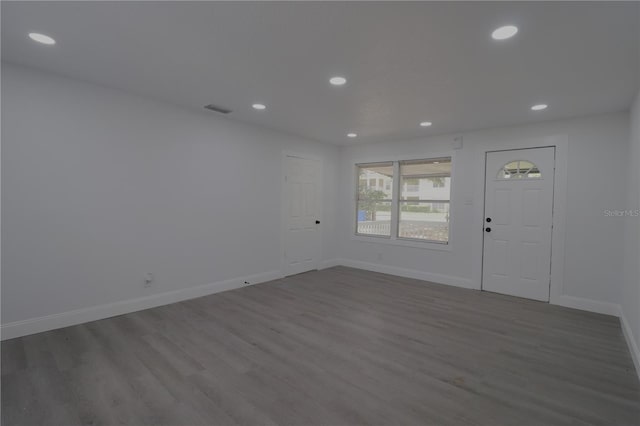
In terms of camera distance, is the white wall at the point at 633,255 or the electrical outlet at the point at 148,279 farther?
Result: the electrical outlet at the point at 148,279

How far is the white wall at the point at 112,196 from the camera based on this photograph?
291 cm

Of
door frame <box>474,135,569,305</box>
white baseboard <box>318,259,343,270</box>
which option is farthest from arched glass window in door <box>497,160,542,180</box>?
white baseboard <box>318,259,343,270</box>

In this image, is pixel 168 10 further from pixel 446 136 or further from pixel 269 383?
pixel 446 136

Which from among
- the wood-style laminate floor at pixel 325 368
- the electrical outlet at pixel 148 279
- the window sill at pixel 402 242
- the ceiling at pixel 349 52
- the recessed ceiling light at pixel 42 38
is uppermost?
the ceiling at pixel 349 52

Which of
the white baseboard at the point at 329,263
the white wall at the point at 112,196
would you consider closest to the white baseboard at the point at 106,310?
the white wall at the point at 112,196

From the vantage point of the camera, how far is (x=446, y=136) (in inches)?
202

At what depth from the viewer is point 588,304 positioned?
154 inches

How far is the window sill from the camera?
517 centimetres

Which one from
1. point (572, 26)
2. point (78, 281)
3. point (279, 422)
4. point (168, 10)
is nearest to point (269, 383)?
point (279, 422)

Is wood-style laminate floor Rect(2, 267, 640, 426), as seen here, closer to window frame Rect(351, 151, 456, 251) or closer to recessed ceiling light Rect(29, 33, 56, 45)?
window frame Rect(351, 151, 456, 251)

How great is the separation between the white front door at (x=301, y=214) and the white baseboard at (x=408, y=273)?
2.58ft

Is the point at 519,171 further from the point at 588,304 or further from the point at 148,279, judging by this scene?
the point at 148,279

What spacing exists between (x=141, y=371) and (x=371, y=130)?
4.27 m

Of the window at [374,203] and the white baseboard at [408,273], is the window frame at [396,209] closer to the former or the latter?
the window at [374,203]
